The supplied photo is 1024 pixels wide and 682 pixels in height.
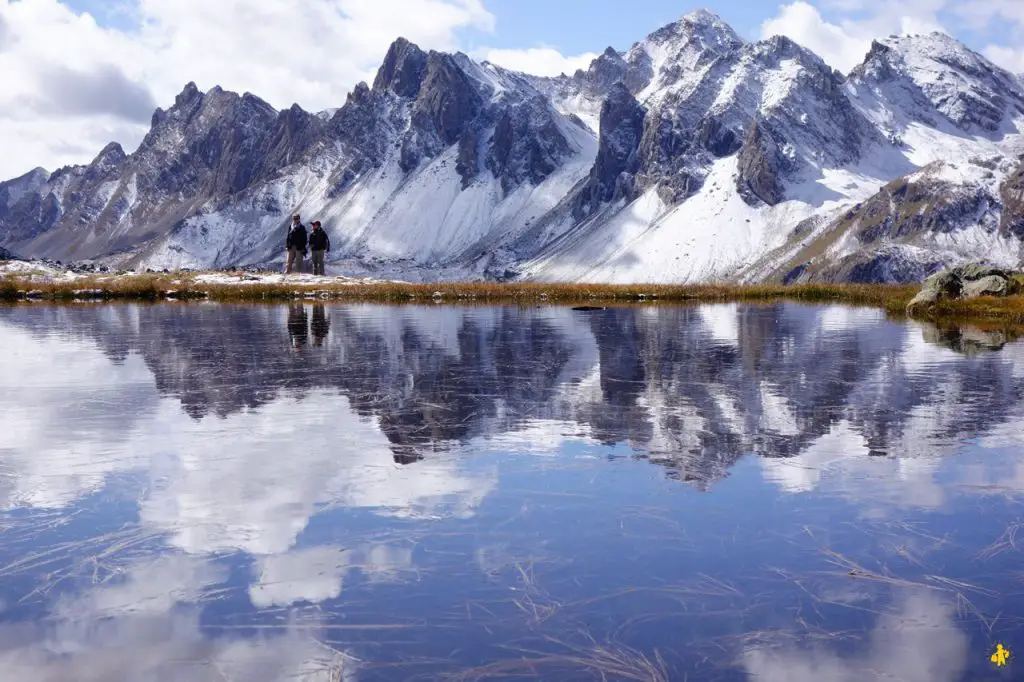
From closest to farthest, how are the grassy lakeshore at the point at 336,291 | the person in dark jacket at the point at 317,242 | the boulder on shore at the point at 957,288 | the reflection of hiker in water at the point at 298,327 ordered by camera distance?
1. the reflection of hiker in water at the point at 298,327
2. the boulder on shore at the point at 957,288
3. the person in dark jacket at the point at 317,242
4. the grassy lakeshore at the point at 336,291

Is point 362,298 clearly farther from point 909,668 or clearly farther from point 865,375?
point 909,668

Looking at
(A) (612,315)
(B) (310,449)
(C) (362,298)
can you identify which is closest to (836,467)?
(B) (310,449)

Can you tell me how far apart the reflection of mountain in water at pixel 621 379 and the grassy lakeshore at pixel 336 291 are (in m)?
31.4

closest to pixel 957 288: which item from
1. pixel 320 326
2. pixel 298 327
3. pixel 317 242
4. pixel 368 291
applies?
pixel 320 326

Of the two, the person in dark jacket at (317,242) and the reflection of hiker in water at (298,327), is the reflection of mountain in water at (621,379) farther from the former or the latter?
the person in dark jacket at (317,242)

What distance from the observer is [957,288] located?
57.9 metres

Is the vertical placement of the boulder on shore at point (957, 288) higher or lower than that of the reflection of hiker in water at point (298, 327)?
higher

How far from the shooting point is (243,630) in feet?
26.6

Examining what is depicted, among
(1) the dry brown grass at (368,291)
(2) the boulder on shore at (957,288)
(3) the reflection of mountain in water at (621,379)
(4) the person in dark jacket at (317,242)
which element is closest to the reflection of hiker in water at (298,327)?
(3) the reflection of mountain in water at (621,379)

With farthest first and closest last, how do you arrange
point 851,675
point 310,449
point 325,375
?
point 325,375
point 310,449
point 851,675

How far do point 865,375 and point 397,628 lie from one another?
18813 mm

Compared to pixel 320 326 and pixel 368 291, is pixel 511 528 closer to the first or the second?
pixel 320 326

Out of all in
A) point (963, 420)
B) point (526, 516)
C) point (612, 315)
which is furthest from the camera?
point (612, 315)

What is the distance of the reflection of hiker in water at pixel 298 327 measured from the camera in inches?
1328
